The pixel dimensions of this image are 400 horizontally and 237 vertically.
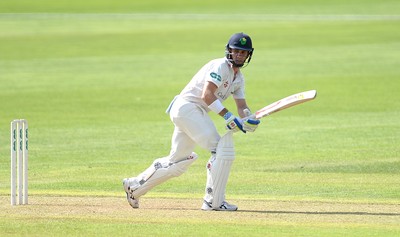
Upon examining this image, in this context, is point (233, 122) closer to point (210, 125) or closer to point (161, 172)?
point (210, 125)

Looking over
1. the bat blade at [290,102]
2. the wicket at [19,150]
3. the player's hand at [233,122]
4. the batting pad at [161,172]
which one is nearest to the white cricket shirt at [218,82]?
the player's hand at [233,122]

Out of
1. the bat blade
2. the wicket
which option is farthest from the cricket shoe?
the wicket

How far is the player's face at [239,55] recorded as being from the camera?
1030 centimetres

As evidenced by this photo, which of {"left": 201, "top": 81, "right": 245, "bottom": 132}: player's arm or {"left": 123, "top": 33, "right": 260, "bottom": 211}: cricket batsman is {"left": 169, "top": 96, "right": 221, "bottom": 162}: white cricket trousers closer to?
{"left": 123, "top": 33, "right": 260, "bottom": 211}: cricket batsman

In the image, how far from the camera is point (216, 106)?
33.3 ft

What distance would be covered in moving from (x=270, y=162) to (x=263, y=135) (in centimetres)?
279

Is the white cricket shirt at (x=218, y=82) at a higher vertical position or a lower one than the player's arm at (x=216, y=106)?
higher

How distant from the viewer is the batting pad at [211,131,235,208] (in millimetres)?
10172

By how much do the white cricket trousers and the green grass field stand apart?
0.59 m

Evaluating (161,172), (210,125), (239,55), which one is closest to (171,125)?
(161,172)

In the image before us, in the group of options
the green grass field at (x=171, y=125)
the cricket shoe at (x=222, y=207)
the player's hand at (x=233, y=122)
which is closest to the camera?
the green grass field at (x=171, y=125)

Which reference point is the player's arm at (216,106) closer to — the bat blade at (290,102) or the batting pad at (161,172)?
the bat blade at (290,102)

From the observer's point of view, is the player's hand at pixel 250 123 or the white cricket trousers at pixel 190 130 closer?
the player's hand at pixel 250 123

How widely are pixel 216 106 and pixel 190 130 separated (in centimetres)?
36
